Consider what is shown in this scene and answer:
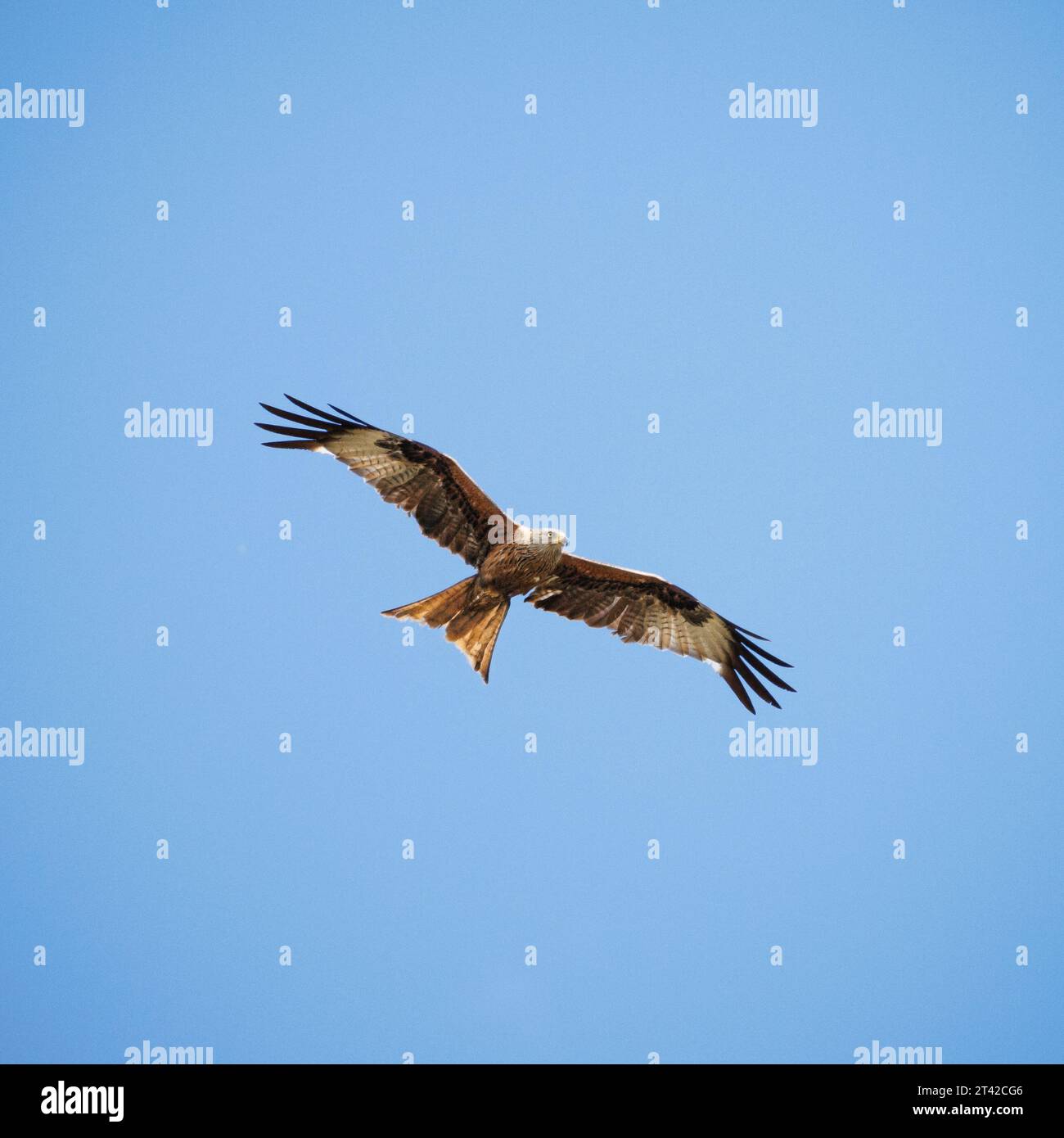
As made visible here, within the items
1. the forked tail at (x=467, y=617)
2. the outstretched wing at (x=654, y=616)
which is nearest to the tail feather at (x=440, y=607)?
the forked tail at (x=467, y=617)

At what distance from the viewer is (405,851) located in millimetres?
15539

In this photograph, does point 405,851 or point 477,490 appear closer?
point 477,490

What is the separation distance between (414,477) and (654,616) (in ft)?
9.76

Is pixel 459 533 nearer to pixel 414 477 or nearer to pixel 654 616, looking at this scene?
pixel 414 477

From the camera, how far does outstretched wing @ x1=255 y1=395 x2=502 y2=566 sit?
11117mm

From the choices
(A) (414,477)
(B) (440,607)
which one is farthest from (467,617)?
(A) (414,477)

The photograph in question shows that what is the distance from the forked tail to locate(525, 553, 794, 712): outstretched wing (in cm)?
95

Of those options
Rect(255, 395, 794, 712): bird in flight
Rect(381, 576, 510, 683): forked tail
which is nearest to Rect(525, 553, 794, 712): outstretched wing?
Rect(255, 395, 794, 712): bird in flight

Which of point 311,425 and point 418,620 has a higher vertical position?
point 311,425
